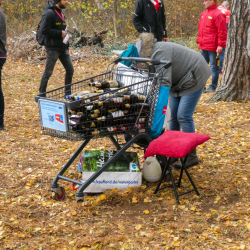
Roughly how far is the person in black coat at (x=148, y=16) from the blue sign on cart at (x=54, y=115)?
4.22 m

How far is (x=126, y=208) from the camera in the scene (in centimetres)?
342

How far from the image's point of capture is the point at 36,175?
4.34 metres

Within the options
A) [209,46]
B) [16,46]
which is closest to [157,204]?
[209,46]

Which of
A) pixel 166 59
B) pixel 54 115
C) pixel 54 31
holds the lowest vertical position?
pixel 54 115

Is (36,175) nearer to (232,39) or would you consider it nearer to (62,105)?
(62,105)

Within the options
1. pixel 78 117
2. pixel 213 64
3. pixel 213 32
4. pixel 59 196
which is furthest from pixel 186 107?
pixel 213 32

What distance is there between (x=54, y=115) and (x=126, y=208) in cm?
118

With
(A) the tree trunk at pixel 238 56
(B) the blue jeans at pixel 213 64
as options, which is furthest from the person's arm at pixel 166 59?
(B) the blue jeans at pixel 213 64

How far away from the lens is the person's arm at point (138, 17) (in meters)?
6.82

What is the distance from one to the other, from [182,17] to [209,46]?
35.2ft

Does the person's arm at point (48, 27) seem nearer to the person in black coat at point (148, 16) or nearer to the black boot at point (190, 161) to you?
the person in black coat at point (148, 16)

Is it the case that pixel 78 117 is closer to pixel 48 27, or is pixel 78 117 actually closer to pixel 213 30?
pixel 48 27

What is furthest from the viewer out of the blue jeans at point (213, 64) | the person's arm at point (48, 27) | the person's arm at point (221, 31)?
the blue jeans at point (213, 64)

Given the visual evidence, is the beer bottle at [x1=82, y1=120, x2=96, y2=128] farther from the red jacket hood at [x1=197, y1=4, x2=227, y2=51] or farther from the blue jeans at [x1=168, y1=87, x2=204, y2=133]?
the red jacket hood at [x1=197, y1=4, x2=227, y2=51]
